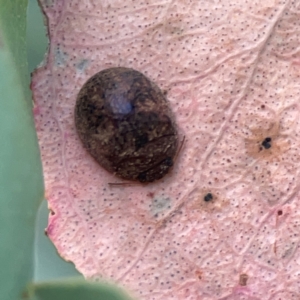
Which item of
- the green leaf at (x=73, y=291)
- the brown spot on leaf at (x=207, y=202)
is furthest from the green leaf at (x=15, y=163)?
the brown spot on leaf at (x=207, y=202)

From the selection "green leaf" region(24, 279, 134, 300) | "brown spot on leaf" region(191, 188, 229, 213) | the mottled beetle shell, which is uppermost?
the mottled beetle shell

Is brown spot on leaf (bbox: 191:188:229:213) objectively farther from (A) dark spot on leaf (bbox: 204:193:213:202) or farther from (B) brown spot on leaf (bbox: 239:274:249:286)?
(B) brown spot on leaf (bbox: 239:274:249:286)

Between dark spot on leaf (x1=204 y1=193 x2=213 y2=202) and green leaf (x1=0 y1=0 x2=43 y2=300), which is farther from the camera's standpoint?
dark spot on leaf (x1=204 y1=193 x2=213 y2=202)

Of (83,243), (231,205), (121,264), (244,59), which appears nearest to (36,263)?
(83,243)

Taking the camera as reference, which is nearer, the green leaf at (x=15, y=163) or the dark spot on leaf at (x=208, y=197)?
the green leaf at (x=15, y=163)

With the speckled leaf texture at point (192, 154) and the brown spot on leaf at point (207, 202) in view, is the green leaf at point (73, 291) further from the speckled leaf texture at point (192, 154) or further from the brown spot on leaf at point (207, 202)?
the brown spot on leaf at point (207, 202)

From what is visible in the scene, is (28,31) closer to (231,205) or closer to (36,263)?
(36,263)

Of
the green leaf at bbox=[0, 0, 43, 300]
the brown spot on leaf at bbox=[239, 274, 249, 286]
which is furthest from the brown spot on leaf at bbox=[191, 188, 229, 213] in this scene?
the green leaf at bbox=[0, 0, 43, 300]
